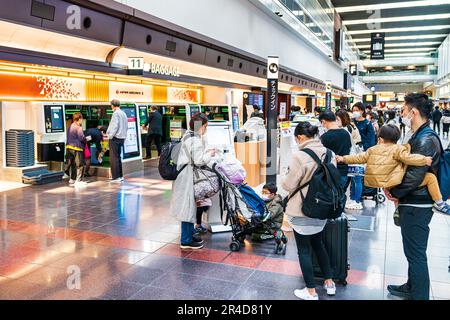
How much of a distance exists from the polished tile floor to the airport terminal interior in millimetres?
23

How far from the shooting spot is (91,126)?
10.5 meters

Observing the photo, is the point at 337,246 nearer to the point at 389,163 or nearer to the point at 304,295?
the point at 304,295

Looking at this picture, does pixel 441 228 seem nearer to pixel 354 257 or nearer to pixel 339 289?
pixel 354 257

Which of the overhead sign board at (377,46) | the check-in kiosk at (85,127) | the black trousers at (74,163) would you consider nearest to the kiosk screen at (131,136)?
the check-in kiosk at (85,127)

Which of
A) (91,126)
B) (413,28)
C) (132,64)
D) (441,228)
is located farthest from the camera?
(413,28)

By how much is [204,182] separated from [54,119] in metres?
6.02

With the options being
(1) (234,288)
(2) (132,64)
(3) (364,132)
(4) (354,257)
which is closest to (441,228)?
(4) (354,257)

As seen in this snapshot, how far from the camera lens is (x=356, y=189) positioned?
22.5ft

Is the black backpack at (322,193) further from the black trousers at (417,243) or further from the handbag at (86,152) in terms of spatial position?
the handbag at (86,152)

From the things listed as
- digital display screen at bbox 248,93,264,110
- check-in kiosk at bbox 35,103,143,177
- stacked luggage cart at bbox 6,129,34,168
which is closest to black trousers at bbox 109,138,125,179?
check-in kiosk at bbox 35,103,143,177

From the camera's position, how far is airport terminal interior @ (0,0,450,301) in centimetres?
329

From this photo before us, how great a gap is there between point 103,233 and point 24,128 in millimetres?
5244

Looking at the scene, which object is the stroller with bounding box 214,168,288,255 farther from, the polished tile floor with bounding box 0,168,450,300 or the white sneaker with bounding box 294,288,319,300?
the white sneaker with bounding box 294,288,319,300
